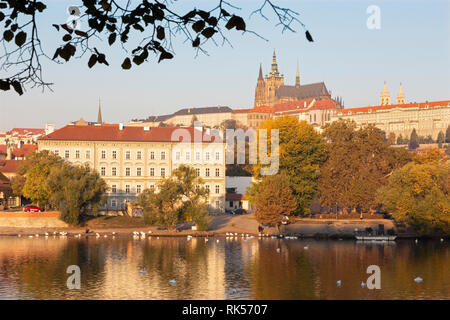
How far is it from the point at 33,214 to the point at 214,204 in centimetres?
2332

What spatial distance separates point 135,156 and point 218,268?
117 ft

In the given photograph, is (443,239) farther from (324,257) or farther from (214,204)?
(214,204)

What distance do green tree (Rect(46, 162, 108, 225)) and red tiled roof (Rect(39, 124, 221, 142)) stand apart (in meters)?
12.0

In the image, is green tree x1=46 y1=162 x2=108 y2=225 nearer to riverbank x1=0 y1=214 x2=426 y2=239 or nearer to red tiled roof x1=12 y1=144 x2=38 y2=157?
riverbank x1=0 y1=214 x2=426 y2=239

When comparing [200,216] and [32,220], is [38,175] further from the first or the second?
[200,216]

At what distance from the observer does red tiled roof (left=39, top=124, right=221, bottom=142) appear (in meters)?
80.8

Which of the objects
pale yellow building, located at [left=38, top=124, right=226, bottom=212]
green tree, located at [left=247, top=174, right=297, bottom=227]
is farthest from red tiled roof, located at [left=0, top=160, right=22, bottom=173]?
green tree, located at [left=247, top=174, right=297, bottom=227]

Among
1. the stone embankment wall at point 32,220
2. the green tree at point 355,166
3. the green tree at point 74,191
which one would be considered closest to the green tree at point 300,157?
the green tree at point 355,166

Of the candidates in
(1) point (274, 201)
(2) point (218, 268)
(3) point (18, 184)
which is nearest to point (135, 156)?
(3) point (18, 184)

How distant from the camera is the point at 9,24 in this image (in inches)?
388

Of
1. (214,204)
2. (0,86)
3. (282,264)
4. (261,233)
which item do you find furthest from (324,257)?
(0,86)

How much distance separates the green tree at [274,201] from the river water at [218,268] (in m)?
3.50

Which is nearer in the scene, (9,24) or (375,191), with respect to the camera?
(9,24)

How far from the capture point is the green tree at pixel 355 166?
74438 mm
